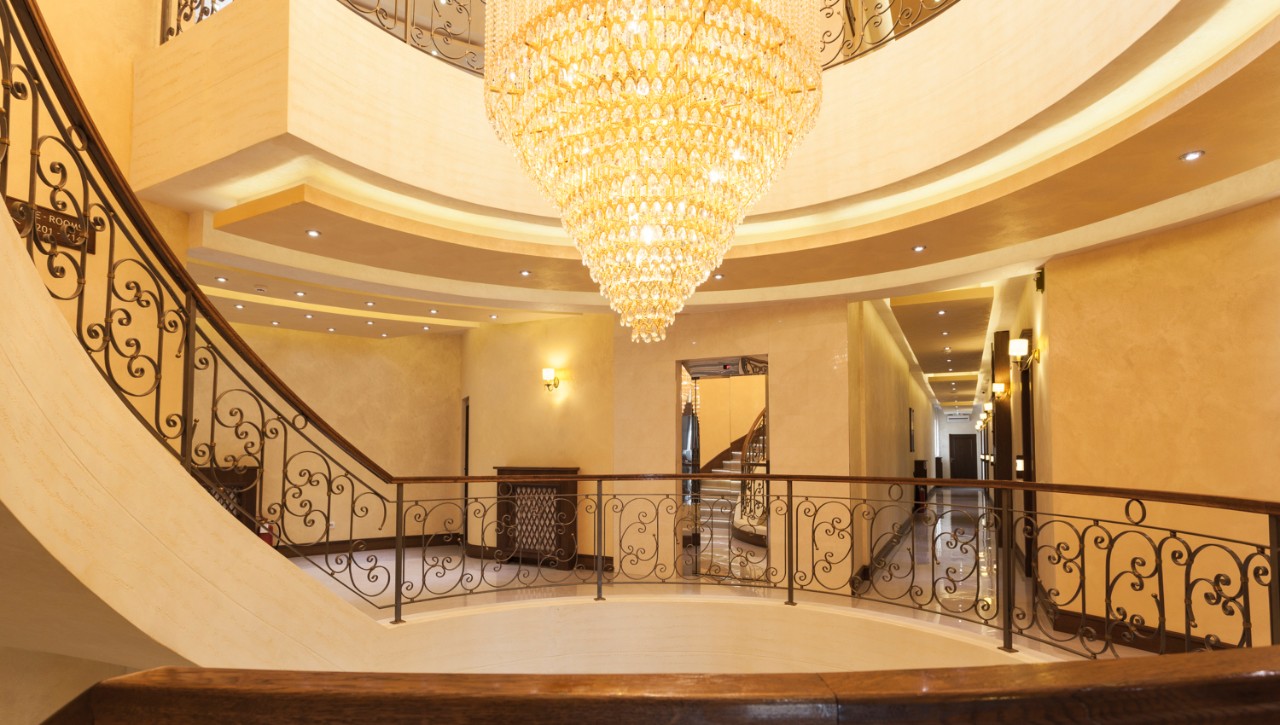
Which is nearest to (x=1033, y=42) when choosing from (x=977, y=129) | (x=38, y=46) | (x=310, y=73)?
(x=977, y=129)

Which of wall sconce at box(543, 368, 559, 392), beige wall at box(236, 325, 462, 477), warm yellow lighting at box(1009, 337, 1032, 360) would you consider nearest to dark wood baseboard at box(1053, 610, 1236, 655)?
warm yellow lighting at box(1009, 337, 1032, 360)

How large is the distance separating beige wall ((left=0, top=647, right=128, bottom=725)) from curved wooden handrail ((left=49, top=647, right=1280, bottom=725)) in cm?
407

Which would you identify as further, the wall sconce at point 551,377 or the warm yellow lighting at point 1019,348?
the wall sconce at point 551,377

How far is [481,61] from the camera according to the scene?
300 inches

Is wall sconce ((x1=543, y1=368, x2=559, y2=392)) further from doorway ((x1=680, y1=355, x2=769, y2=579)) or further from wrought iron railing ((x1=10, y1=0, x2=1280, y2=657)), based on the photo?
doorway ((x1=680, y1=355, x2=769, y2=579))

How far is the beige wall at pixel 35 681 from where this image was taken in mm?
3963

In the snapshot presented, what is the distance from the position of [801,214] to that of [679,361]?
10.7ft

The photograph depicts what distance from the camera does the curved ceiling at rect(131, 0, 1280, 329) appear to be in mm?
4375

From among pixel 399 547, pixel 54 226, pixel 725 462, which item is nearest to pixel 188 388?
pixel 54 226

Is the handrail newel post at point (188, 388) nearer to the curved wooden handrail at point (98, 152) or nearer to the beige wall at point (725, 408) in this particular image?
the curved wooden handrail at point (98, 152)

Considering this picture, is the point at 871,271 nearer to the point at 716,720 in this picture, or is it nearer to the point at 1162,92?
the point at 1162,92

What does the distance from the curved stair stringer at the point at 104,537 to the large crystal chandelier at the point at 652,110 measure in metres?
2.23

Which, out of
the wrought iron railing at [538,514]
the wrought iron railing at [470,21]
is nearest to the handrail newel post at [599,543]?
the wrought iron railing at [538,514]

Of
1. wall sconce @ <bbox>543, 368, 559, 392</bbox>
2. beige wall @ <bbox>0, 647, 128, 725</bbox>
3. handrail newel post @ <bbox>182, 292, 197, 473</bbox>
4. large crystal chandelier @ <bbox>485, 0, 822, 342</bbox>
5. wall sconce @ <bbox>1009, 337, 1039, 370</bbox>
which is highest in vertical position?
large crystal chandelier @ <bbox>485, 0, 822, 342</bbox>
